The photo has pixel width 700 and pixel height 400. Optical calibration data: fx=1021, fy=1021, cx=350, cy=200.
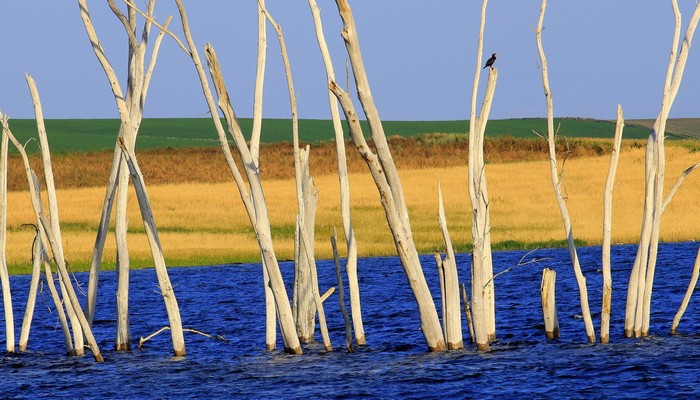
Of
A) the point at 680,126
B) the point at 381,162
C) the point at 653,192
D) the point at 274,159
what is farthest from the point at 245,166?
the point at 680,126

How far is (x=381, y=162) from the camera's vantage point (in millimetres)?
15578

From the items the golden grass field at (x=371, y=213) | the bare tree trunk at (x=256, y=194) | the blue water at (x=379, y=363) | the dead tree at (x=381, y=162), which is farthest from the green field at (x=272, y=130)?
the dead tree at (x=381, y=162)

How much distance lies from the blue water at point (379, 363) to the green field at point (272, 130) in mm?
73299

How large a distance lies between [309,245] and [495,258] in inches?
903

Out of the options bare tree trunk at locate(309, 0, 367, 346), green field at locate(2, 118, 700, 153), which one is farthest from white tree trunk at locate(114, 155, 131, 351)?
green field at locate(2, 118, 700, 153)

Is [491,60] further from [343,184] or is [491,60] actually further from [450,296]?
[450,296]

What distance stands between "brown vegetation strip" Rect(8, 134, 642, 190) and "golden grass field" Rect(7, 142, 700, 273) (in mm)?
2349

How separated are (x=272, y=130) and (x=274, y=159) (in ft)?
175

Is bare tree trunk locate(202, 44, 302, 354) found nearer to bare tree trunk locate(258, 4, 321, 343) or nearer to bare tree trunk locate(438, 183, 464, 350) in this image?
bare tree trunk locate(258, 4, 321, 343)

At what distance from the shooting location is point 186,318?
26516 millimetres

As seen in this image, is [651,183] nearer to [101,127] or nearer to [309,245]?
[309,245]

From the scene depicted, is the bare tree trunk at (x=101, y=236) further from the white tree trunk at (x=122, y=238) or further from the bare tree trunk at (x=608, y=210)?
the bare tree trunk at (x=608, y=210)

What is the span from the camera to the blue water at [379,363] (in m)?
15.8

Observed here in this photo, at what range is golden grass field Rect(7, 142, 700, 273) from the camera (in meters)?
40.6
